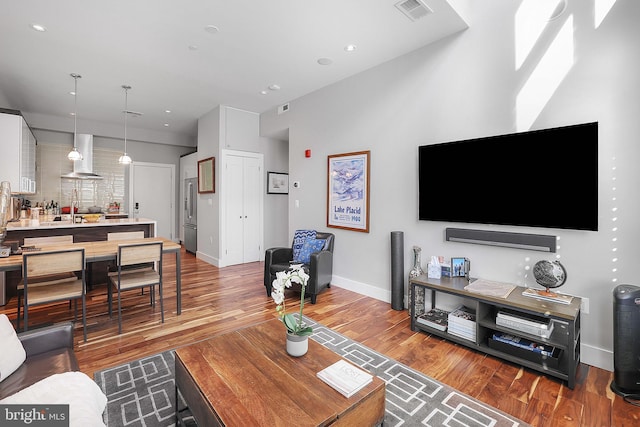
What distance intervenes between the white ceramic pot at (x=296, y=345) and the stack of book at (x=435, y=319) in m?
1.69

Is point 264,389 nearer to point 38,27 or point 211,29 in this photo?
point 211,29

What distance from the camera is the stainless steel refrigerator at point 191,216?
687 centimetres

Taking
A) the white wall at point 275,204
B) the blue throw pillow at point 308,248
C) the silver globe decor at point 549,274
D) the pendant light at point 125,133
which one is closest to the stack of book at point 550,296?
the silver globe decor at point 549,274

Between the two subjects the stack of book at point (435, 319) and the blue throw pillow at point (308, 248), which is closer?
the stack of book at point (435, 319)

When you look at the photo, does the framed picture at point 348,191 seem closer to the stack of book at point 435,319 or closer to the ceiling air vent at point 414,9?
the stack of book at point 435,319

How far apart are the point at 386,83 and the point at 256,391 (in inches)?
143

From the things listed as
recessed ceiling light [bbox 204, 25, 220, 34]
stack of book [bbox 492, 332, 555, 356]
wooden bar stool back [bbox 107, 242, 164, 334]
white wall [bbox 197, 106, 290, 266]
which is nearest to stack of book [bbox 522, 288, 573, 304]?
stack of book [bbox 492, 332, 555, 356]

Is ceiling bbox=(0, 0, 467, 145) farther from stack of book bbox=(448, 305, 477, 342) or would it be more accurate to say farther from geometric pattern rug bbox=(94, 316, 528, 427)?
geometric pattern rug bbox=(94, 316, 528, 427)

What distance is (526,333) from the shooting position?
228 cm

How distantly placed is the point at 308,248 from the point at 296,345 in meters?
2.49

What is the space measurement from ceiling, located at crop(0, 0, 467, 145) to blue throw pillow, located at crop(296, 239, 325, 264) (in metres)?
2.35

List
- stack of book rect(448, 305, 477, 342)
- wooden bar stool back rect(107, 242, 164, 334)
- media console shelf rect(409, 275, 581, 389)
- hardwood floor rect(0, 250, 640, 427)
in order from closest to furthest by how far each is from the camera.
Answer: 1. hardwood floor rect(0, 250, 640, 427)
2. media console shelf rect(409, 275, 581, 389)
3. stack of book rect(448, 305, 477, 342)
4. wooden bar stool back rect(107, 242, 164, 334)

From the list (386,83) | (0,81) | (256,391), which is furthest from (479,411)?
(0,81)

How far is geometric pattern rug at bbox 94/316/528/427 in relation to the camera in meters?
1.76
